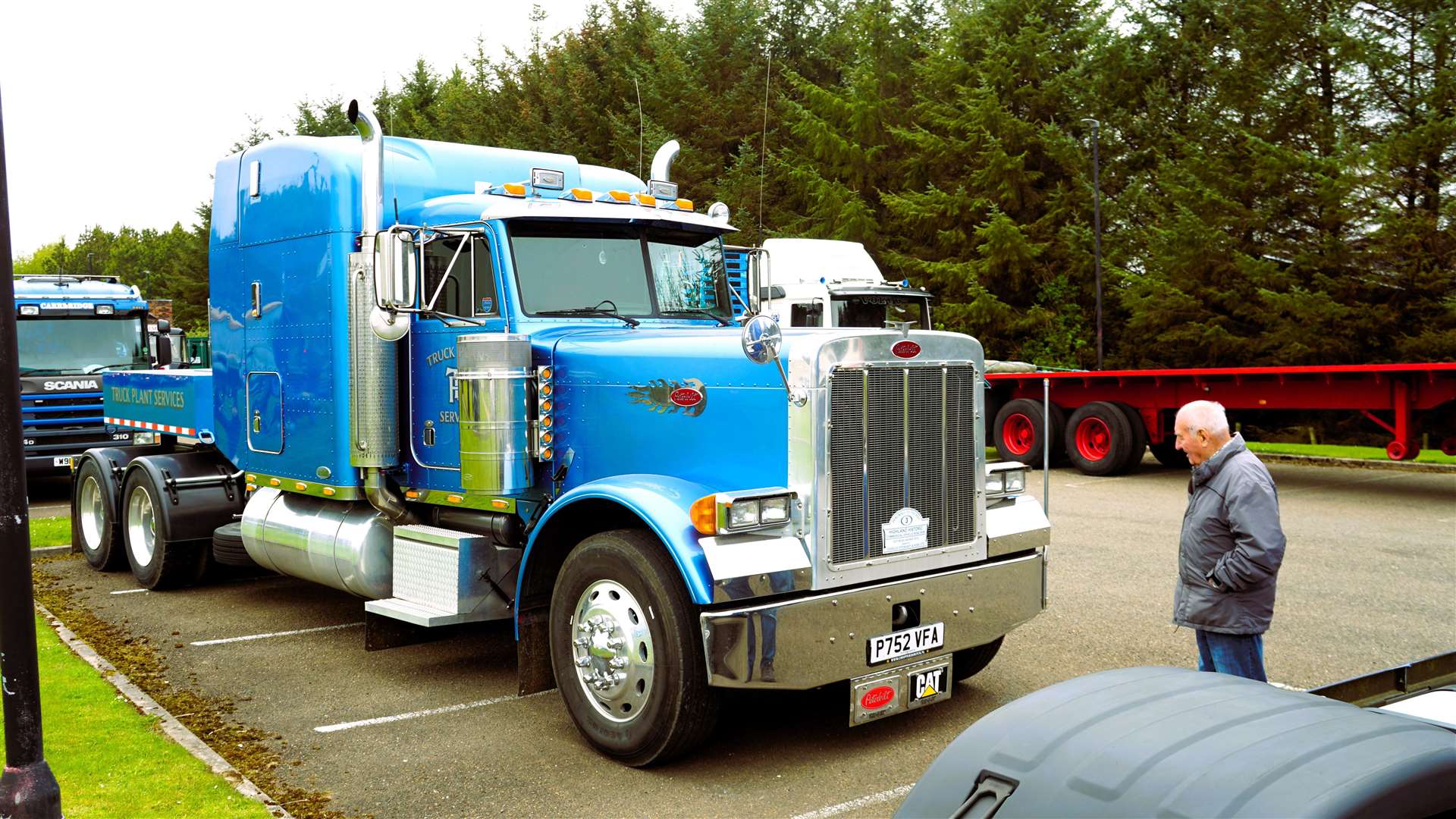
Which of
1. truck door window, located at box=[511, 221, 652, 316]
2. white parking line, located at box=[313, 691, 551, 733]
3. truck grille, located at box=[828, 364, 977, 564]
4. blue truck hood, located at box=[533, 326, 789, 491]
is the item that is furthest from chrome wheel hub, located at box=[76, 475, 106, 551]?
truck grille, located at box=[828, 364, 977, 564]

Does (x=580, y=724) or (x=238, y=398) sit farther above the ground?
(x=238, y=398)

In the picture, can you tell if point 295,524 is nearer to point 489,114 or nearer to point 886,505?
point 886,505

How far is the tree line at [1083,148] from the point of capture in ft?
72.8

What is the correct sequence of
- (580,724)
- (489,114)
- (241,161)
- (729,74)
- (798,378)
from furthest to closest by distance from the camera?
(489,114), (729,74), (241,161), (580,724), (798,378)

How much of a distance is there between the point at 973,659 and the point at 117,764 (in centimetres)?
425

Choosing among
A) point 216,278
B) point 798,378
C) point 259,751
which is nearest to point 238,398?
point 216,278

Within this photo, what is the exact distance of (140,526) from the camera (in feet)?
32.0

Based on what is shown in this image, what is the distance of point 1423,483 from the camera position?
15992 mm

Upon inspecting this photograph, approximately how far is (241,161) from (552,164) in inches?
87.3

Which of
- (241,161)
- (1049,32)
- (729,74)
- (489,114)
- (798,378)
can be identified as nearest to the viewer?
(798,378)

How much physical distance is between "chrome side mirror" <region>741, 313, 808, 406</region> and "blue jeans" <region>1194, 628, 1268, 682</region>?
1.96 metres

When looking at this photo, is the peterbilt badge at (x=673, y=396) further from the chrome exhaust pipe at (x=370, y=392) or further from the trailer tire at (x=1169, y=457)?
the trailer tire at (x=1169, y=457)

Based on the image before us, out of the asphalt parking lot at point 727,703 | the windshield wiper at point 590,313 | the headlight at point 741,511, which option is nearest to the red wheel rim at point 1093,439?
the asphalt parking lot at point 727,703

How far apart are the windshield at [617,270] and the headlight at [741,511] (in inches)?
80.1
